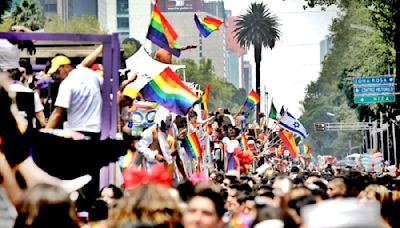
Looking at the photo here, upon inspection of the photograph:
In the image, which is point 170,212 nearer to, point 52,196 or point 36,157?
point 52,196

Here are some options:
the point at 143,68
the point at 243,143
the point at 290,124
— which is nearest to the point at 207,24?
the point at 143,68

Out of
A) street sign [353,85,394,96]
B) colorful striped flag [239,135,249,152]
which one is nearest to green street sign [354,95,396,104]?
street sign [353,85,394,96]

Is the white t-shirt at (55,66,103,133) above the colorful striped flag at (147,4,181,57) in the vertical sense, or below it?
below

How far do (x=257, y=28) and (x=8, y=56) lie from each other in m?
100

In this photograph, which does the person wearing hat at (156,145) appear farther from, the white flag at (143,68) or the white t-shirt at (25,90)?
the white t-shirt at (25,90)

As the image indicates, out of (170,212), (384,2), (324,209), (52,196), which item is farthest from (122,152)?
(384,2)

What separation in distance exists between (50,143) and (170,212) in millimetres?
2437

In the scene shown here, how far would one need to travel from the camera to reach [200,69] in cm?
13775

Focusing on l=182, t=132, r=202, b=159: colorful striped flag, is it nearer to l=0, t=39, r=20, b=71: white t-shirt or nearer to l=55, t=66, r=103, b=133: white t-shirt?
l=55, t=66, r=103, b=133: white t-shirt

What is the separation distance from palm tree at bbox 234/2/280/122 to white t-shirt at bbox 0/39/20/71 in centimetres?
9553

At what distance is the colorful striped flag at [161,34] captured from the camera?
1759cm

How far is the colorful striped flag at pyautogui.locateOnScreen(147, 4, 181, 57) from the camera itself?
1759 cm

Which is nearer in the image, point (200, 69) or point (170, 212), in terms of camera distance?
point (170, 212)

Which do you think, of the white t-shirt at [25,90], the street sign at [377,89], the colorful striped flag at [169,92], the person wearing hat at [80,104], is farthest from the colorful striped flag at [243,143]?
the white t-shirt at [25,90]
